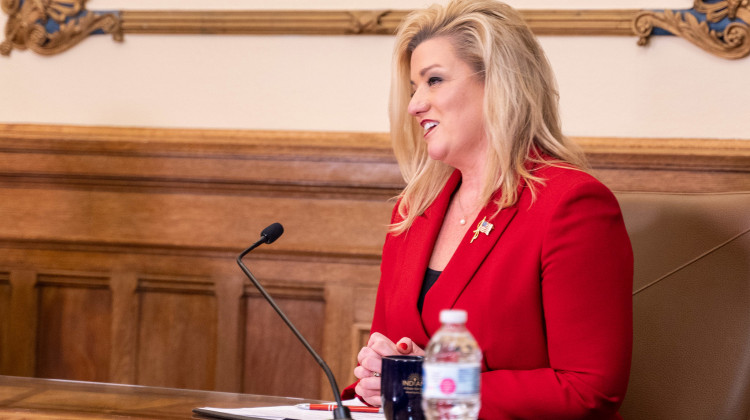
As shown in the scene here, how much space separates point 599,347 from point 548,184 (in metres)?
0.34

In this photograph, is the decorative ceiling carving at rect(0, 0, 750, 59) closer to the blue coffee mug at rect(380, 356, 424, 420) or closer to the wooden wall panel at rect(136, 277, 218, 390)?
the wooden wall panel at rect(136, 277, 218, 390)

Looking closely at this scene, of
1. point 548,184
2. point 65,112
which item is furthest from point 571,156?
point 65,112

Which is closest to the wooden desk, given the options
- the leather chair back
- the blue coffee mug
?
the blue coffee mug

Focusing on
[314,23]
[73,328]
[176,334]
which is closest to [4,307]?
[73,328]

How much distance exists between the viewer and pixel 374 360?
149cm

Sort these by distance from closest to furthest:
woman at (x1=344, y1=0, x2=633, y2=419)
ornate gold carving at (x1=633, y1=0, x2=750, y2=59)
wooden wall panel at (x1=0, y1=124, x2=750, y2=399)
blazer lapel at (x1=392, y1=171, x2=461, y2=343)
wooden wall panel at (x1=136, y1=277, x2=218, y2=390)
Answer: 1. woman at (x1=344, y1=0, x2=633, y2=419)
2. blazer lapel at (x1=392, y1=171, x2=461, y2=343)
3. ornate gold carving at (x1=633, y1=0, x2=750, y2=59)
4. wooden wall panel at (x1=0, y1=124, x2=750, y2=399)
5. wooden wall panel at (x1=136, y1=277, x2=218, y2=390)

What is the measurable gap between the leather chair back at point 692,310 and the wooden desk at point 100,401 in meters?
0.71

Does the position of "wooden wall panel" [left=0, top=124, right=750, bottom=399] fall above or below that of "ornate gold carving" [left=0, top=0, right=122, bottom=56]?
below

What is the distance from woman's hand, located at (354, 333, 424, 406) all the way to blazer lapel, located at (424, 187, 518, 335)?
128 mm

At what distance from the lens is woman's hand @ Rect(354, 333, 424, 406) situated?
148 centimetres

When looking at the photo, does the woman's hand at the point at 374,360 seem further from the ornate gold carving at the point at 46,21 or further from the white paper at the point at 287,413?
the ornate gold carving at the point at 46,21

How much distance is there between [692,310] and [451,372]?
2.90 feet

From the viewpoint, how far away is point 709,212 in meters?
1.69

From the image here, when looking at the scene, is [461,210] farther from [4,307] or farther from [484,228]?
[4,307]
